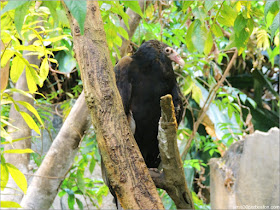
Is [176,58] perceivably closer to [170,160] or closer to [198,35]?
[198,35]

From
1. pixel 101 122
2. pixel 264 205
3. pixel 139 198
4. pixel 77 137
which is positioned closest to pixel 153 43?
pixel 77 137

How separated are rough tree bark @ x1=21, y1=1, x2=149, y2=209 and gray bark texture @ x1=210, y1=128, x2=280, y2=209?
123cm

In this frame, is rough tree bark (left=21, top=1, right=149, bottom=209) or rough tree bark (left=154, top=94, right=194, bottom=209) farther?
rough tree bark (left=21, top=1, right=149, bottom=209)

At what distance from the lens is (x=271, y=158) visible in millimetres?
2883

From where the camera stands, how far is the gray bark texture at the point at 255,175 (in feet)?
9.41

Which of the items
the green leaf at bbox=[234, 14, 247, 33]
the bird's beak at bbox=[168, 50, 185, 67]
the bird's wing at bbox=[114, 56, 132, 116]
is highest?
the green leaf at bbox=[234, 14, 247, 33]

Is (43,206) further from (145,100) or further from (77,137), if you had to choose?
(145,100)

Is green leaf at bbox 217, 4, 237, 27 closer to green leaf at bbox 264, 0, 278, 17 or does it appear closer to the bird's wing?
green leaf at bbox 264, 0, 278, 17

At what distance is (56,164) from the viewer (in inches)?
91.8

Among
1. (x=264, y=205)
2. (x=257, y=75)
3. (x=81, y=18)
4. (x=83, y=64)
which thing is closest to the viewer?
(x=81, y=18)

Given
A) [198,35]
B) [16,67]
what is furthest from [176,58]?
[16,67]

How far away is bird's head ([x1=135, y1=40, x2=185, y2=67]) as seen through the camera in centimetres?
211

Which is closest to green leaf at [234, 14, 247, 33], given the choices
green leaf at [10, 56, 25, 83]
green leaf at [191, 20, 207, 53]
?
green leaf at [191, 20, 207, 53]

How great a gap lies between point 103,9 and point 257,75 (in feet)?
12.2
